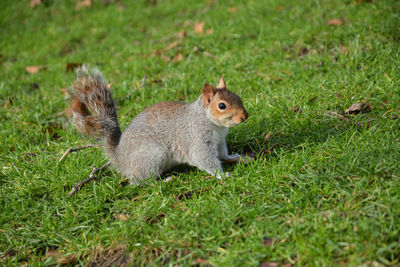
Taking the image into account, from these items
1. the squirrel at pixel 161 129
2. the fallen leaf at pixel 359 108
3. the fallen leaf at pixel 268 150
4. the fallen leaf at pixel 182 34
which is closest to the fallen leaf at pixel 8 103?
the squirrel at pixel 161 129

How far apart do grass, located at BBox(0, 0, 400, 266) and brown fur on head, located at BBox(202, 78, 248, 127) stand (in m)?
→ 0.28

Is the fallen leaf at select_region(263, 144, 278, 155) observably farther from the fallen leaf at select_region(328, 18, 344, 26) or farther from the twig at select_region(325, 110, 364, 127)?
the fallen leaf at select_region(328, 18, 344, 26)

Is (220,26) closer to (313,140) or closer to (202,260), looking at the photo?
(313,140)

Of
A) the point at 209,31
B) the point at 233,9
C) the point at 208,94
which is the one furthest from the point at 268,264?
the point at 233,9

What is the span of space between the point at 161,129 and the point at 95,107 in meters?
Answer: 0.46

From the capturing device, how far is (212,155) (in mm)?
2271

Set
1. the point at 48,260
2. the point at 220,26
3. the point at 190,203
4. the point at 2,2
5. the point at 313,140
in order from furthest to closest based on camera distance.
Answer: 1. the point at 2,2
2. the point at 220,26
3. the point at 313,140
4. the point at 190,203
5. the point at 48,260

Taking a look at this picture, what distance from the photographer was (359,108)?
8.20ft

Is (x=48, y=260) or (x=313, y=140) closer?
(x=48, y=260)

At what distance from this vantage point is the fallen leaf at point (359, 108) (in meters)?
2.51

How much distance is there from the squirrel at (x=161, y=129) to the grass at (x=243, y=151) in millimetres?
114

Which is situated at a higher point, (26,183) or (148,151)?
(148,151)

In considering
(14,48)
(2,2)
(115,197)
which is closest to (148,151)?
(115,197)

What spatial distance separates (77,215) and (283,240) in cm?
111
